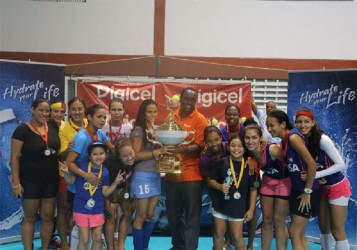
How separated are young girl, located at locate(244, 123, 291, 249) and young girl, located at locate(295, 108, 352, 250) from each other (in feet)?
0.77

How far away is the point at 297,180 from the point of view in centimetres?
381

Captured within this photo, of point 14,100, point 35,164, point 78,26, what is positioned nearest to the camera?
point 35,164

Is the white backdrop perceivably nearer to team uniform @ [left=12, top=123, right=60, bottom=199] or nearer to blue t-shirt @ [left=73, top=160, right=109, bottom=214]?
team uniform @ [left=12, top=123, right=60, bottom=199]

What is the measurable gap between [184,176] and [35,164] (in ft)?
4.67

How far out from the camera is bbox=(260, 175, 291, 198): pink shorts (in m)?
3.88

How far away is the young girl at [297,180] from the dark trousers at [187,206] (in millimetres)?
913

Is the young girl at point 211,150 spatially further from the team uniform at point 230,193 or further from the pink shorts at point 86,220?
the pink shorts at point 86,220

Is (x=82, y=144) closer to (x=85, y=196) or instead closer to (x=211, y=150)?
(x=85, y=196)

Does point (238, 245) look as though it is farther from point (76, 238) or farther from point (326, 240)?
point (76, 238)

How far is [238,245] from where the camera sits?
12.8ft

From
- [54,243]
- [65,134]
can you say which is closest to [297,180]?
[65,134]

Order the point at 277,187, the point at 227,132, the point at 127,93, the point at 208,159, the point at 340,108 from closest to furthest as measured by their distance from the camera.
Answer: the point at 277,187 < the point at 208,159 < the point at 227,132 < the point at 340,108 < the point at 127,93

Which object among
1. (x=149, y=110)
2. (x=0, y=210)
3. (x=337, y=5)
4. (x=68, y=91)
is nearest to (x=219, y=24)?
(x=337, y=5)

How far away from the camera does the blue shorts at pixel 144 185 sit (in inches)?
159
